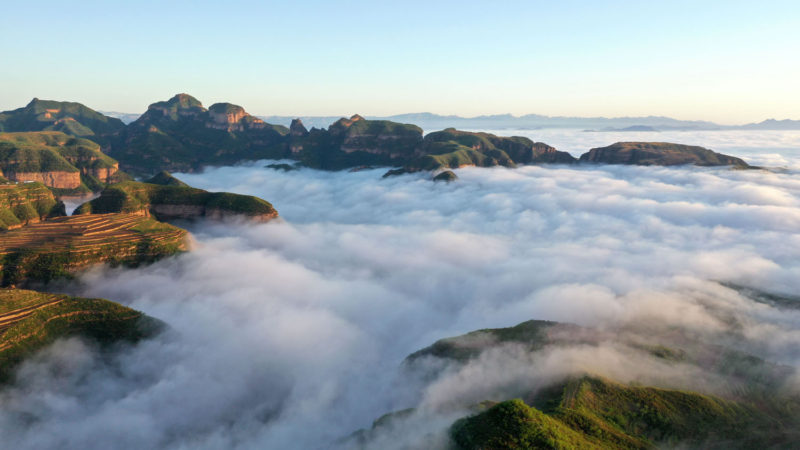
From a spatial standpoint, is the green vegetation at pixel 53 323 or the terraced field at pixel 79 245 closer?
the green vegetation at pixel 53 323

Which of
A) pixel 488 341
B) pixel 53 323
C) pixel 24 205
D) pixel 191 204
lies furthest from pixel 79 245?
pixel 488 341

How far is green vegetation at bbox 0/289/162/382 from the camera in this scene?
76750 millimetres

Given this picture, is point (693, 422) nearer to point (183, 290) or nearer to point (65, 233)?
point (183, 290)

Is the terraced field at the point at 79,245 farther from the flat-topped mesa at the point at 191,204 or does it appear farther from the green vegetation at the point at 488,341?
the green vegetation at the point at 488,341

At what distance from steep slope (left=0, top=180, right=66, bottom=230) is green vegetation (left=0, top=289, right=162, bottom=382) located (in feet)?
280

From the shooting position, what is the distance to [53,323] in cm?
8425

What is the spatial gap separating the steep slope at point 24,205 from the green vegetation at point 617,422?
598 ft

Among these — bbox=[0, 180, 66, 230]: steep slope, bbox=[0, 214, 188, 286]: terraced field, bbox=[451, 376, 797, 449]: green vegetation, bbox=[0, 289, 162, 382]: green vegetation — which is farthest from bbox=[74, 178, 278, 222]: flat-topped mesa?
bbox=[451, 376, 797, 449]: green vegetation

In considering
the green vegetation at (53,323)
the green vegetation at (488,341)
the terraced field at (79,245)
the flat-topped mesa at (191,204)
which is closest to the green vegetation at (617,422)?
the green vegetation at (488,341)

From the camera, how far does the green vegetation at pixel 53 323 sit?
252 feet

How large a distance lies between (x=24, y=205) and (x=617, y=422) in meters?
215

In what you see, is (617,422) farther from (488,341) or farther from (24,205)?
(24,205)

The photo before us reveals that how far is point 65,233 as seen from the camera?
13038cm

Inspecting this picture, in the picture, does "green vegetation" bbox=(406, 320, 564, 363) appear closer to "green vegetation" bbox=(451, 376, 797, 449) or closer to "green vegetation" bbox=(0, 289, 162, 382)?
"green vegetation" bbox=(451, 376, 797, 449)
